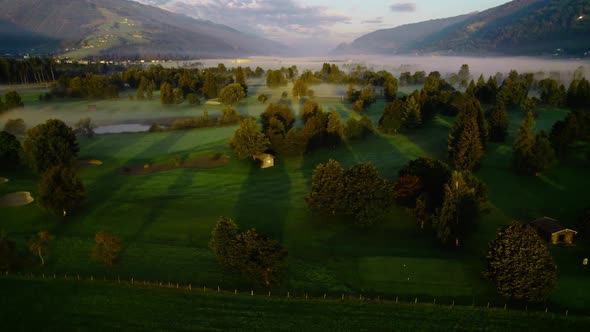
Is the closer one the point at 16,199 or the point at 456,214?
the point at 456,214

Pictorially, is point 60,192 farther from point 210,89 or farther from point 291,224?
point 210,89

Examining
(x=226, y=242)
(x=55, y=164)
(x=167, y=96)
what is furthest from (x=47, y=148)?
(x=167, y=96)

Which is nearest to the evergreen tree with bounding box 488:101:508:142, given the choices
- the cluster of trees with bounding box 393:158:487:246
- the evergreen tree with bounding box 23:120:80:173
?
the cluster of trees with bounding box 393:158:487:246

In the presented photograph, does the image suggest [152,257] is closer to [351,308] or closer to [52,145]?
[351,308]

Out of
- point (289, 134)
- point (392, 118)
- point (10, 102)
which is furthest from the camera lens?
point (10, 102)

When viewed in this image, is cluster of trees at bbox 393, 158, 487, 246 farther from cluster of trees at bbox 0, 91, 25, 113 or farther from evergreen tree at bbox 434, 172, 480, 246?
cluster of trees at bbox 0, 91, 25, 113

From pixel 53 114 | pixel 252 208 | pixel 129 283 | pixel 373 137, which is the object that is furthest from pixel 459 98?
pixel 53 114
